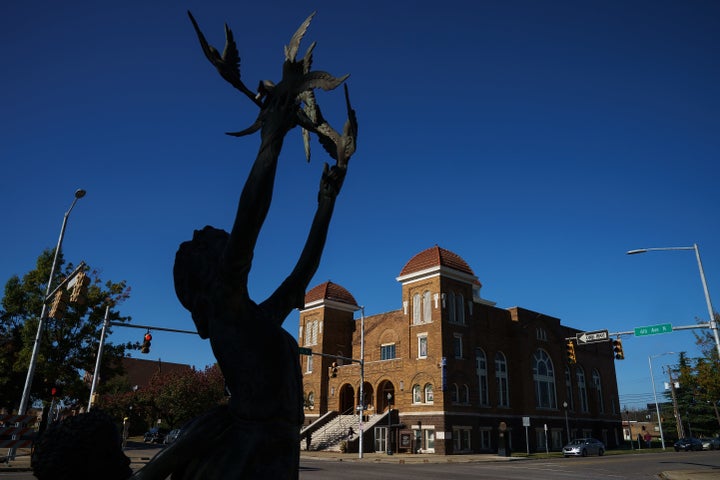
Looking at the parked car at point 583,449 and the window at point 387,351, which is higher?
the window at point 387,351

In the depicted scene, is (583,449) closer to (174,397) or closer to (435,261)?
(435,261)

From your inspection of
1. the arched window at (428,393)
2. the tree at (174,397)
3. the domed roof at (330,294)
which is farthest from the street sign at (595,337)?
the tree at (174,397)

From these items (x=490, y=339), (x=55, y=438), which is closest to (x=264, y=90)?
(x=55, y=438)

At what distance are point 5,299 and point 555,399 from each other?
4584cm

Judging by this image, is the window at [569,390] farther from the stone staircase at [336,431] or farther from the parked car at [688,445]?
the stone staircase at [336,431]

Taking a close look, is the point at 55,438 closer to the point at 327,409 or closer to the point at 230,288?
the point at 230,288

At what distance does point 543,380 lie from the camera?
49.3 metres

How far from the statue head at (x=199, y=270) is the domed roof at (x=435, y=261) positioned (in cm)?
4023

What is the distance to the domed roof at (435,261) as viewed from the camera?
4266 centimetres

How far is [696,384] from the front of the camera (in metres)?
31.0

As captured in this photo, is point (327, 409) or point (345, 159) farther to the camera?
point (327, 409)

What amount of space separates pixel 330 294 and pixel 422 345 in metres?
12.6

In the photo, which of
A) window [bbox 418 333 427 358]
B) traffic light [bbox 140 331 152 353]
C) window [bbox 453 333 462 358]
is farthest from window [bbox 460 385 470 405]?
traffic light [bbox 140 331 152 353]

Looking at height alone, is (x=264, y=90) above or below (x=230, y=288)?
above
